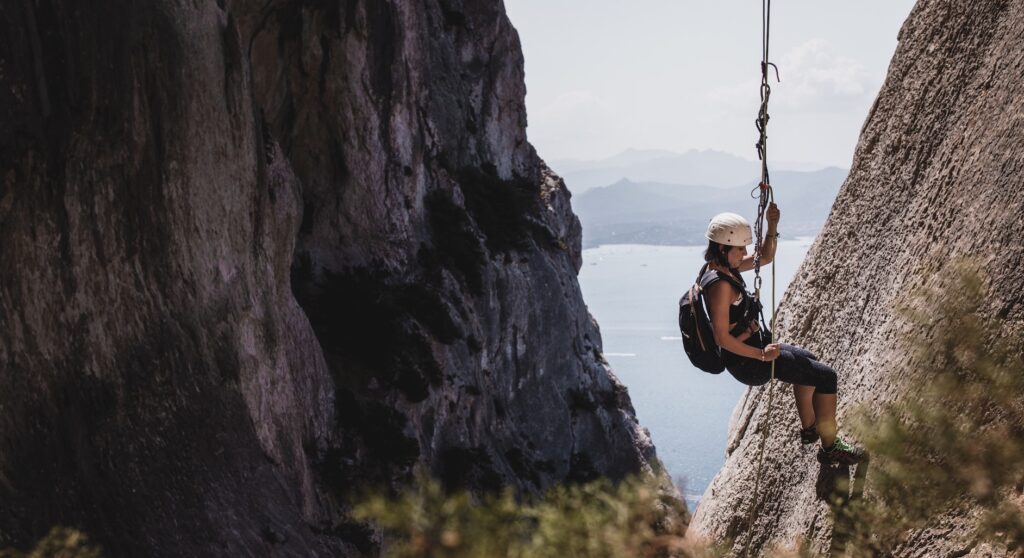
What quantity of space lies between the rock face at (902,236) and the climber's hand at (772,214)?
1.44 ft

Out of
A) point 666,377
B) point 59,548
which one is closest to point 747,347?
point 59,548

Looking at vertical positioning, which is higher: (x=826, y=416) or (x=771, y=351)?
(x=771, y=351)

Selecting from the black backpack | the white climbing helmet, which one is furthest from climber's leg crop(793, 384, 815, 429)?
the white climbing helmet

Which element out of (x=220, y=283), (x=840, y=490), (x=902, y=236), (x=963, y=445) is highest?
(x=220, y=283)

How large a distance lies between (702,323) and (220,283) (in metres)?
5.58

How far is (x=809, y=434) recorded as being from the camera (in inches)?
178

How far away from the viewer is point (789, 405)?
16.6 ft

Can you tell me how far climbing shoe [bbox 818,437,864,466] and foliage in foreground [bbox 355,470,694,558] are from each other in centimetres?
201

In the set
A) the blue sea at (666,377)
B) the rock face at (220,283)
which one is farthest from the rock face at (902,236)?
the rock face at (220,283)

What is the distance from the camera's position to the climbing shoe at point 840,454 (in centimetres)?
411

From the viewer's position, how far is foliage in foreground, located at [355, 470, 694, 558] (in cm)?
206

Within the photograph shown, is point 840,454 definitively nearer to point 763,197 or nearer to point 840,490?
point 840,490

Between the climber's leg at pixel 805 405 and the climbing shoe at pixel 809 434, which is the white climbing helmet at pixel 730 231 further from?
the climbing shoe at pixel 809 434

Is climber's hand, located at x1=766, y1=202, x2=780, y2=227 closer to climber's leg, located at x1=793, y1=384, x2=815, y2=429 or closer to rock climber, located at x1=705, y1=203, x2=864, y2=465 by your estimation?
rock climber, located at x1=705, y1=203, x2=864, y2=465
